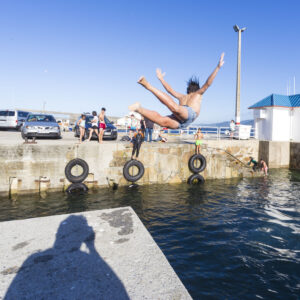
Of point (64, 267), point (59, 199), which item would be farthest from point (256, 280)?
point (59, 199)

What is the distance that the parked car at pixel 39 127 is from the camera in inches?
496

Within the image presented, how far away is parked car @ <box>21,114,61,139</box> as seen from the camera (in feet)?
41.3

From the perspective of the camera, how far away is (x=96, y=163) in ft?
38.4

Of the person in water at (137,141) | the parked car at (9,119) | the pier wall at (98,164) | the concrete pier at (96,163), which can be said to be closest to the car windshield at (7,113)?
the parked car at (9,119)

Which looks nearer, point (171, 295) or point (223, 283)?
point (171, 295)

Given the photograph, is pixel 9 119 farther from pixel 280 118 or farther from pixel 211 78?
pixel 280 118

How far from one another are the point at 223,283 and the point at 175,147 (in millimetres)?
9761

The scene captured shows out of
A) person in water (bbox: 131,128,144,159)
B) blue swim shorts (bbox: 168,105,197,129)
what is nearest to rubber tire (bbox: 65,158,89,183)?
person in water (bbox: 131,128,144,159)

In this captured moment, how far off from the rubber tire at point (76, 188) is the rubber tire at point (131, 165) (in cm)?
224

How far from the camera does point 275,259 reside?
5.11m

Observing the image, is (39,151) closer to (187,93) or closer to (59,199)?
(59,199)

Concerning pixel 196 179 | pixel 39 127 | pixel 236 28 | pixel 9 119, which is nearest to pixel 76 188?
pixel 39 127

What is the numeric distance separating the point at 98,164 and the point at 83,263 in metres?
9.11

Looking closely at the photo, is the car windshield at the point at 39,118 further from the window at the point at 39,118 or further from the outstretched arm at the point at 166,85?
the outstretched arm at the point at 166,85
